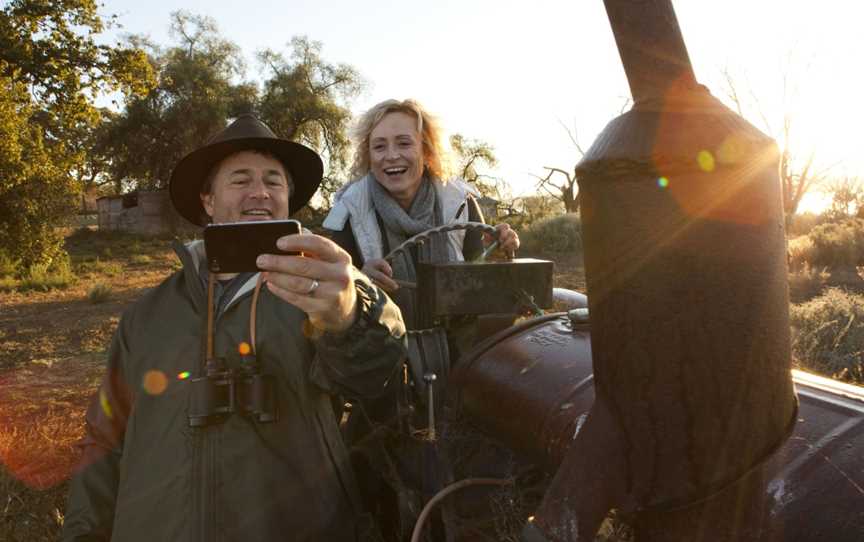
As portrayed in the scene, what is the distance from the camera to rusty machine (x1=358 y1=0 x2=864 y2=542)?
2.59 feet

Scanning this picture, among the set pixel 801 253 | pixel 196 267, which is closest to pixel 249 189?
Answer: pixel 196 267

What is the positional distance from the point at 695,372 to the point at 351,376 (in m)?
1.40

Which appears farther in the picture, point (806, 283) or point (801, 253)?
point (801, 253)

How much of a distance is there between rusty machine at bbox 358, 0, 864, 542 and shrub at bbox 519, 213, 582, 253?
2083 centimetres

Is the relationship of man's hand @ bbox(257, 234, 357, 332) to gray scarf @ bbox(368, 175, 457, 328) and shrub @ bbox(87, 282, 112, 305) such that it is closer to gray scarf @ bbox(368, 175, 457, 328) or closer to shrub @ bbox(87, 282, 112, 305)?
gray scarf @ bbox(368, 175, 457, 328)

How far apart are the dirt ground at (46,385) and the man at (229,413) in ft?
6.50

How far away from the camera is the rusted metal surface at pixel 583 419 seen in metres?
1.25

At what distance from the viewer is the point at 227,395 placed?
2074 mm

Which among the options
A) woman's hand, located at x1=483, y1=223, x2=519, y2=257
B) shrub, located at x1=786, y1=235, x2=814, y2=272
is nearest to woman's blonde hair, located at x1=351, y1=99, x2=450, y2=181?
woman's hand, located at x1=483, y1=223, x2=519, y2=257

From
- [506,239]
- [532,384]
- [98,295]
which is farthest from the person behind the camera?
[98,295]

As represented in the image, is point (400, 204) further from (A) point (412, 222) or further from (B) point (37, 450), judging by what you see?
(B) point (37, 450)

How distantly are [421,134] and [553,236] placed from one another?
19.4 m

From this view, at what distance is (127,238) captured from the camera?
29.1 meters

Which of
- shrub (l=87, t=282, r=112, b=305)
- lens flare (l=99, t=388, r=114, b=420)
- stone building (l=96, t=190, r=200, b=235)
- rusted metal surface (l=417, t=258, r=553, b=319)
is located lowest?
shrub (l=87, t=282, r=112, b=305)
